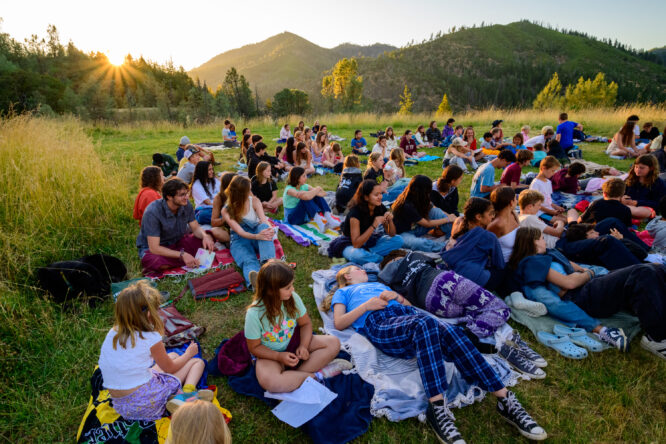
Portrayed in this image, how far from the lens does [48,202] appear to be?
184 inches

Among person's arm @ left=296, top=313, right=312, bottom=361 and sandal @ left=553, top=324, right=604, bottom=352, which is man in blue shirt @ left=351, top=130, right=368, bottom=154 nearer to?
sandal @ left=553, top=324, right=604, bottom=352

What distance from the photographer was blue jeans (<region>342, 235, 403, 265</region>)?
477 centimetres

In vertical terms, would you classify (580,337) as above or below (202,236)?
below

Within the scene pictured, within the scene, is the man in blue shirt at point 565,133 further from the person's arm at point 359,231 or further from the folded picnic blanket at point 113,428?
the folded picnic blanket at point 113,428

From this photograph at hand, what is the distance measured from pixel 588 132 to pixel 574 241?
14161 millimetres

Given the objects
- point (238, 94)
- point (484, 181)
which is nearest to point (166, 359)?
point (484, 181)

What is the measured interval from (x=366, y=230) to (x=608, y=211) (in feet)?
12.4

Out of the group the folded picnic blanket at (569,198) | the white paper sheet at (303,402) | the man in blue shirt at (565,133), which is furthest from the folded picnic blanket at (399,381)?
the man in blue shirt at (565,133)

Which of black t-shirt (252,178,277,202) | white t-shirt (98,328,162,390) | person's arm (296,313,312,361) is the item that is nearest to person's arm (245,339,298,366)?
person's arm (296,313,312,361)

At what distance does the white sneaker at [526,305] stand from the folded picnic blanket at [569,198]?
456 cm

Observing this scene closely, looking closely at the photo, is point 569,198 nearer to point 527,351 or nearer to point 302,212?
point 527,351

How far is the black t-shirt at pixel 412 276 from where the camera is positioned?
3520mm

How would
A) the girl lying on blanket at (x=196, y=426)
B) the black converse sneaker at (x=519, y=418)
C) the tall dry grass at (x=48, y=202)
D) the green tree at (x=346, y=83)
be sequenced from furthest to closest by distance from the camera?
the green tree at (x=346, y=83) < the tall dry grass at (x=48, y=202) < the black converse sneaker at (x=519, y=418) < the girl lying on blanket at (x=196, y=426)

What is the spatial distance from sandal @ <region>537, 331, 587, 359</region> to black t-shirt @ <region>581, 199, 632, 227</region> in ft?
8.91
